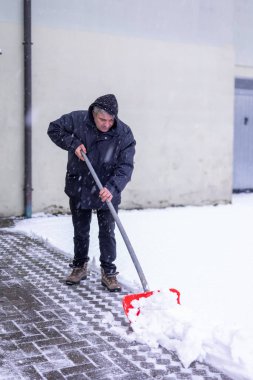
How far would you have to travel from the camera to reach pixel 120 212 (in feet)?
30.6

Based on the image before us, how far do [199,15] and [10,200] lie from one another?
4.81m

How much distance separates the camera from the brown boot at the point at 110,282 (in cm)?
490

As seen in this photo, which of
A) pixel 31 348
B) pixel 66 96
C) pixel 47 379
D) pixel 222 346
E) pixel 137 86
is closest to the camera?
pixel 47 379

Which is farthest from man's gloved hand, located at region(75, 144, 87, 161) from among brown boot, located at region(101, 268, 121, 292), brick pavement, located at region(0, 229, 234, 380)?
brick pavement, located at region(0, 229, 234, 380)

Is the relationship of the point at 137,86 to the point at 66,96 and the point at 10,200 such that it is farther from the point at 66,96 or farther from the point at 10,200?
the point at 10,200

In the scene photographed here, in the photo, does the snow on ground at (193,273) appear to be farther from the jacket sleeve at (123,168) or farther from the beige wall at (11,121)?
the jacket sleeve at (123,168)

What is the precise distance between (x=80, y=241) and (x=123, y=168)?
0.84 m

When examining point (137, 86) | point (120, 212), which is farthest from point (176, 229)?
point (137, 86)

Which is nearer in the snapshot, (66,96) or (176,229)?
(176,229)

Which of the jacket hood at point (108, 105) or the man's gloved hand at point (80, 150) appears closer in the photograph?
the jacket hood at point (108, 105)

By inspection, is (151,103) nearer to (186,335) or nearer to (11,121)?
(11,121)

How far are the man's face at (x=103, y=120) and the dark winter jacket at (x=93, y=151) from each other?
0.05 metres

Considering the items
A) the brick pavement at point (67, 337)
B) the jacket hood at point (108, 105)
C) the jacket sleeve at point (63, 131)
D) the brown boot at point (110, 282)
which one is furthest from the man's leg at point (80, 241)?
the jacket hood at point (108, 105)

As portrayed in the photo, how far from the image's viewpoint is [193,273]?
222 inches
